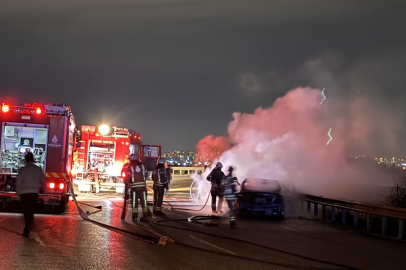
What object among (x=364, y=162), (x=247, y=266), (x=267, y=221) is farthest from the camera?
(x=364, y=162)

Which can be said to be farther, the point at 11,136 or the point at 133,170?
the point at 11,136

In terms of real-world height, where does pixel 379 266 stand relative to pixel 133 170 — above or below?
below

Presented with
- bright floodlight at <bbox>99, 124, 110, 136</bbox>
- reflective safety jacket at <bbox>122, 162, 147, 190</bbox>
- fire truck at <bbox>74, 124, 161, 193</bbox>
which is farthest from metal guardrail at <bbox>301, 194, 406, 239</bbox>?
bright floodlight at <bbox>99, 124, 110, 136</bbox>

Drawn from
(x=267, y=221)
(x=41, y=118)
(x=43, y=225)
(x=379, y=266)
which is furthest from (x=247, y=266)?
(x=41, y=118)

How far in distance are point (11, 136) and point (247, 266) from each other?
10.5 m

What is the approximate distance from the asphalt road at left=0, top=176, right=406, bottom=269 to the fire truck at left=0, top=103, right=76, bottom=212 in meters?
0.95

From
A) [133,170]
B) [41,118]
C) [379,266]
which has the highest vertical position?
[41,118]

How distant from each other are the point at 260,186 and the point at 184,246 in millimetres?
8438

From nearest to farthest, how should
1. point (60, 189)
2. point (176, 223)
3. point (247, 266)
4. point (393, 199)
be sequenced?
point (247, 266) → point (176, 223) → point (60, 189) → point (393, 199)

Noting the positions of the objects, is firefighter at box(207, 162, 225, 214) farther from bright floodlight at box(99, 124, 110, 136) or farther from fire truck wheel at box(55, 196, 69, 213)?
bright floodlight at box(99, 124, 110, 136)

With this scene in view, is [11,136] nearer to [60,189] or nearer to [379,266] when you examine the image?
[60,189]

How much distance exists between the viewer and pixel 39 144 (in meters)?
16.5

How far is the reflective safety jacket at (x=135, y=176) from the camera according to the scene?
49.3 feet

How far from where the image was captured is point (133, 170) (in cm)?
1504
